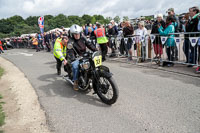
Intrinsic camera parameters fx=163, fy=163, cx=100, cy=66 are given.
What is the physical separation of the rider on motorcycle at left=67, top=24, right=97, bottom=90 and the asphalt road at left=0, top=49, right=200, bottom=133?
756 millimetres

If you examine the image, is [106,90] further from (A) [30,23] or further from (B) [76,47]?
(A) [30,23]

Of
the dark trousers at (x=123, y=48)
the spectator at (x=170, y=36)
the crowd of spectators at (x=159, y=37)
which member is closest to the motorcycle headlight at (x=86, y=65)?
the crowd of spectators at (x=159, y=37)

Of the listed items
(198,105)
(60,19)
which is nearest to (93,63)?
(198,105)

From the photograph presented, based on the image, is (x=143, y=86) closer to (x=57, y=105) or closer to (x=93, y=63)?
(x=93, y=63)

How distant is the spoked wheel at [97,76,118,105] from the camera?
3.69 meters

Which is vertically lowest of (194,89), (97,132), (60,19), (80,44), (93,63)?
(97,132)

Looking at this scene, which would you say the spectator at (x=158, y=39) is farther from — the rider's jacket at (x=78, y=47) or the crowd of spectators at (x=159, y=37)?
the rider's jacket at (x=78, y=47)

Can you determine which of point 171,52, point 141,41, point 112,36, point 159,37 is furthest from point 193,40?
Result: point 112,36

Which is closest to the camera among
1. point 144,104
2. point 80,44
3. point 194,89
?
point 144,104

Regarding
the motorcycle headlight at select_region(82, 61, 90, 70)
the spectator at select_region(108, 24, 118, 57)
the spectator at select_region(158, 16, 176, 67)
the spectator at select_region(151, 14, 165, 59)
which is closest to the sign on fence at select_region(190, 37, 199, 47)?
the spectator at select_region(158, 16, 176, 67)

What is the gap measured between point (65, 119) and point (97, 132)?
0.87 m

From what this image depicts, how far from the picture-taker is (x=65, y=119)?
3420mm

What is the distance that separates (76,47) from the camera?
475 cm

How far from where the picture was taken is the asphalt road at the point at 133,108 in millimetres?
2979
